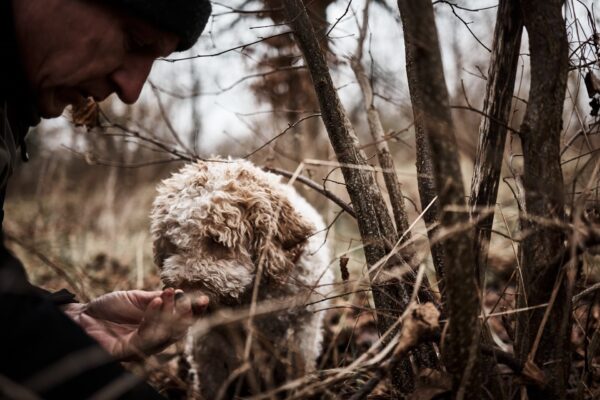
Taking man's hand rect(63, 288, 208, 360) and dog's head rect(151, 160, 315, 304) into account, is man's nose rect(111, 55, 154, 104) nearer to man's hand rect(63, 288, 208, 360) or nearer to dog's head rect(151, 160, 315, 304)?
man's hand rect(63, 288, 208, 360)

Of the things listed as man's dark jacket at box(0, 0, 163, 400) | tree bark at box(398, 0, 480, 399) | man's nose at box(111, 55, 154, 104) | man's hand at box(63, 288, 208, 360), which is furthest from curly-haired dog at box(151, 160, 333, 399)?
man's dark jacket at box(0, 0, 163, 400)

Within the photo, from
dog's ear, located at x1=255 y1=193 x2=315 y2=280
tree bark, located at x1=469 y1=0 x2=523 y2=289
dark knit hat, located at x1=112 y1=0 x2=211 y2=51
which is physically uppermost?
dark knit hat, located at x1=112 y1=0 x2=211 y2=51

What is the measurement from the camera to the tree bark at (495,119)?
1474 mm

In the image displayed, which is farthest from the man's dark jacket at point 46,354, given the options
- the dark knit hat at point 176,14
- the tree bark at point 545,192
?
the tree bark at point 545,192

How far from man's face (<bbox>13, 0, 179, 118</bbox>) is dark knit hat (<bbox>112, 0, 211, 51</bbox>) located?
0.04m

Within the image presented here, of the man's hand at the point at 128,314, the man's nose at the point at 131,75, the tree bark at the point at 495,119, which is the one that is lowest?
the man's hand at the point at 128,314

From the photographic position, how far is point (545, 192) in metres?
1.39

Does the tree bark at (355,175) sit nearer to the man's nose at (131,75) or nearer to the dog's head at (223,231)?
the man's nose at (131,75)

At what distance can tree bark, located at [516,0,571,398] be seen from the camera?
4.49ft

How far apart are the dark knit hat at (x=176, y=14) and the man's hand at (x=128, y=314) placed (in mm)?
943

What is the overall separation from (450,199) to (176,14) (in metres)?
1.05

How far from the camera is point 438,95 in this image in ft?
3.85

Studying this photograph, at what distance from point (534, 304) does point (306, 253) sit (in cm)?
160

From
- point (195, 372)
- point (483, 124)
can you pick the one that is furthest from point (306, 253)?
point (483, 124)
